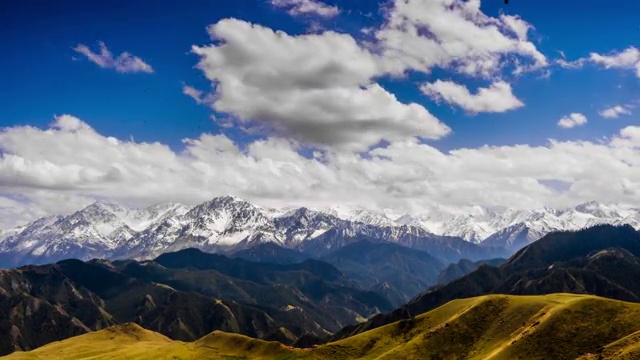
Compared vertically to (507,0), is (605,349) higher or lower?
lower

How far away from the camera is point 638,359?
518ft

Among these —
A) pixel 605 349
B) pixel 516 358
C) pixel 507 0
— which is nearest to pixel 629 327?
pixel 605 349

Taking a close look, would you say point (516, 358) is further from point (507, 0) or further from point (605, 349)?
point (507, 0)

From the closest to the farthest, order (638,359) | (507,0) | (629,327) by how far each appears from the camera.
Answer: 1. (507,0)
2. (638,359)
3. (629,327)

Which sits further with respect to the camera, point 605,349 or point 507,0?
point 605,349

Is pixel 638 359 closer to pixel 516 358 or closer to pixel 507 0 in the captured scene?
pixel 516 358

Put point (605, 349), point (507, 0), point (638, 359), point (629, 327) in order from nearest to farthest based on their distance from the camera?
point (507, 0) → point (638, 359) → point (605, 349) → point (629, 327)

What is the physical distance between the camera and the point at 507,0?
82438mm

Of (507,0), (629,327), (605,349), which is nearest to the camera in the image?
(507,0)

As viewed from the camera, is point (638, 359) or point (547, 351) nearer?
point (638, 359)

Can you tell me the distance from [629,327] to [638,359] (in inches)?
1741

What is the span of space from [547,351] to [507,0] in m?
154

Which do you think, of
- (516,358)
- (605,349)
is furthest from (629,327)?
(516,358)

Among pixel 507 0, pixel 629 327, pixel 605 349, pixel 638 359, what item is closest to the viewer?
pixel 507 0
